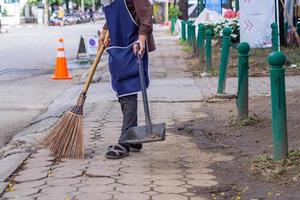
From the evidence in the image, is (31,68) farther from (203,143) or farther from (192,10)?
(192,10)

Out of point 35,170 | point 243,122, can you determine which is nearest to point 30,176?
point 35,170

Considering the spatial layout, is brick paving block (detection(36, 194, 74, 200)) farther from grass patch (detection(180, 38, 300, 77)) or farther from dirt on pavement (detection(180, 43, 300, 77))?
grass patch (detection(180, 38, 300, 77))

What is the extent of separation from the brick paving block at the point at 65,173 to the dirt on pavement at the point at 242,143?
3.76 feet

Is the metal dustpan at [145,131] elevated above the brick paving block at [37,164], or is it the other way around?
the metal dustpan at [145,131]

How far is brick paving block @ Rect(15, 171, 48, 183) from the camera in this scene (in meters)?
5.10

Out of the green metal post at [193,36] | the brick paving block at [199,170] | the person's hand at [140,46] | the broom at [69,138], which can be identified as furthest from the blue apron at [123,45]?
the green metal post at [193,36]

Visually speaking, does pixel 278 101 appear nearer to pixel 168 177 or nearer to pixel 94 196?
pixel 168 177

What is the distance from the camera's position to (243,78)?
699cm

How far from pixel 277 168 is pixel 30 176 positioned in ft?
7.01

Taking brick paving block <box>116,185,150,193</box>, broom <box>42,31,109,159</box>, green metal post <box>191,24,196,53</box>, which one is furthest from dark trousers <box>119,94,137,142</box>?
green metal post <box>191,24,196,53</box>

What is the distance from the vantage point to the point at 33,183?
4.98 m

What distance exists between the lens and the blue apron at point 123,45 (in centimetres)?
562

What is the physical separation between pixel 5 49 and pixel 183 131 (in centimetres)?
1804

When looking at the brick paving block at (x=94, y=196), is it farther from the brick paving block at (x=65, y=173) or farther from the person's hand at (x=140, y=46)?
the person's hand at (x=140, y=46)
